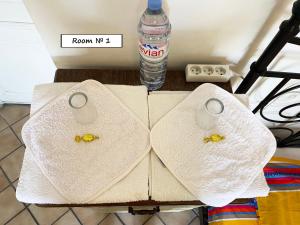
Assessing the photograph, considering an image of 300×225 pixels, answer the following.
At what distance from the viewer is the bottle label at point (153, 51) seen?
2.32 feet

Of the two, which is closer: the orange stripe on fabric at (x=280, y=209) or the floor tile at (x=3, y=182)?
the orange stripe on fabric at (x=280, y=209)

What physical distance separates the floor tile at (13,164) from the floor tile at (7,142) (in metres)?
0.03

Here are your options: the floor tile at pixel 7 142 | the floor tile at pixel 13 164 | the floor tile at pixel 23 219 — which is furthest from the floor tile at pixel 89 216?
the floor tile at pixel 7 142

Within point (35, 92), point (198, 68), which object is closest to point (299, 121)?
point (198, 68)

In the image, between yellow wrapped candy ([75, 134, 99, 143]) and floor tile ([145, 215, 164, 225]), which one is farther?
floor tile ([145, 215, 164, 225])

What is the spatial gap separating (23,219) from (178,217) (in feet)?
2.54

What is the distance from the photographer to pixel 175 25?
751 mm

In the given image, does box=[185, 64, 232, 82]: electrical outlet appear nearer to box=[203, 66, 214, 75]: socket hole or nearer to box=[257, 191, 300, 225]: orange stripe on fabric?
box=[203, 66, 214, 75]: socket hole

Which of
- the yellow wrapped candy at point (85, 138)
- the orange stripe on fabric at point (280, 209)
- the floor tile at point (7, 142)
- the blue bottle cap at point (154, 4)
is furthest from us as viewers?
the floor tile at point (7, 142)

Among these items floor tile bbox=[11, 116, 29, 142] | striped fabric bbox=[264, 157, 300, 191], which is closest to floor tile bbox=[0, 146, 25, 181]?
floor tile bbox=[11, 116, 29, 142]

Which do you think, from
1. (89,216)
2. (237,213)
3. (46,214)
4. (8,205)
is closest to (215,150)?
(237,213)

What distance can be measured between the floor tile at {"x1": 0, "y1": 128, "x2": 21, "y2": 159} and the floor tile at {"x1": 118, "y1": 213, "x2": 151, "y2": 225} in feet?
2.31

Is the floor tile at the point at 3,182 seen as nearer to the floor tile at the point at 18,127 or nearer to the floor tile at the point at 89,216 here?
the floor tile at the point at 18,127

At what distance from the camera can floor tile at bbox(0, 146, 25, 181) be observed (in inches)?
55.1
